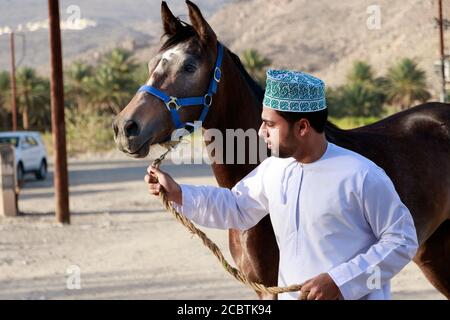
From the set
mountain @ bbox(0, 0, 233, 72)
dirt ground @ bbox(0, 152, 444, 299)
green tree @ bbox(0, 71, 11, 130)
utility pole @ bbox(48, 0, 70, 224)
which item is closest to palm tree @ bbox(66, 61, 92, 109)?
green tree @ bbox(0, 71, 11, 130)

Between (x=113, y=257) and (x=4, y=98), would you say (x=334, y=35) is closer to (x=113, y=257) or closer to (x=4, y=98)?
(x=4, y=98)

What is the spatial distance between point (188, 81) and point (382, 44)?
85042mm

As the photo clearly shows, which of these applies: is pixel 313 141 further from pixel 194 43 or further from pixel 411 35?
pixel 411 35

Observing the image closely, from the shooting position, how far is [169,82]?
14.1ft

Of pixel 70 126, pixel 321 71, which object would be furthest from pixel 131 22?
pixel 70 126

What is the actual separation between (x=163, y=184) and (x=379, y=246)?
2.85ft

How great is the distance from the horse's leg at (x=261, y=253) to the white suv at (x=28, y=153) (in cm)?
1787

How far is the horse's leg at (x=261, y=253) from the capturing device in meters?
4.37

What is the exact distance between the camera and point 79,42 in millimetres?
118438

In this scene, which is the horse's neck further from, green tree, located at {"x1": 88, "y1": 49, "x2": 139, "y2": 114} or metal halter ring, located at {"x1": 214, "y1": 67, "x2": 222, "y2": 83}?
green tree, located at {"x1": 88, "y1": 49, "x2": 139, "y2": 114}

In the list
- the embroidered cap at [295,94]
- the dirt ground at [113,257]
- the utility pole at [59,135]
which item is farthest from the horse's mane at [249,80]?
the utility pole at [59,135]

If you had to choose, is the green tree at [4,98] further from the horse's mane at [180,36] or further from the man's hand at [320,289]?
the man's hand at [320,289]

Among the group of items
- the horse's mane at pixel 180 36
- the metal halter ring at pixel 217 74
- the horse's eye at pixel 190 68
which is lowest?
the metal halter ring at pixel 217 74

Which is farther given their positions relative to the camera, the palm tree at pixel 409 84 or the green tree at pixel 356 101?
the palm tree at pixel 409 84
